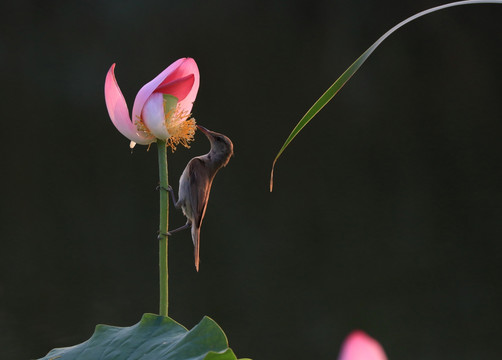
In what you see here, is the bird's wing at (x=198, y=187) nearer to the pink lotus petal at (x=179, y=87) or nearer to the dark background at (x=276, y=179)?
the pink lotus petal at (x=179, y=87)

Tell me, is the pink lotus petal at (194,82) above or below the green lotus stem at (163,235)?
above

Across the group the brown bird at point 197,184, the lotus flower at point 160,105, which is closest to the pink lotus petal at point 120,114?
the lotus flower at point 160,105

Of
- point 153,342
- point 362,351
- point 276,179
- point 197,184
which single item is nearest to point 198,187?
point 197,184

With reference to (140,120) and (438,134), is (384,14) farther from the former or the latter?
(140,120)

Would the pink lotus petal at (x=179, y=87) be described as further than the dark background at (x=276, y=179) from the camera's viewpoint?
No

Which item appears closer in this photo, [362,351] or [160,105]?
[362,351]

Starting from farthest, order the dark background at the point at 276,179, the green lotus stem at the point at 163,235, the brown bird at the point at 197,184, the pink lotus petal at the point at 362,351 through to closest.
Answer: the dark background at the point at 276,179
the brown bird at the point at 197,184
the green lotus stem at the point at 163,235
the pink lotus petal at the point at 362,351

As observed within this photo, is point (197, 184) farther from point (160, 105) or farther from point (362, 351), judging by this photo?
point (362, 351)

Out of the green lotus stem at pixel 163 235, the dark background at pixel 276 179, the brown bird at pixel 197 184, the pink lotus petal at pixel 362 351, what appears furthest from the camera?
the dark background at pixel 276 179
